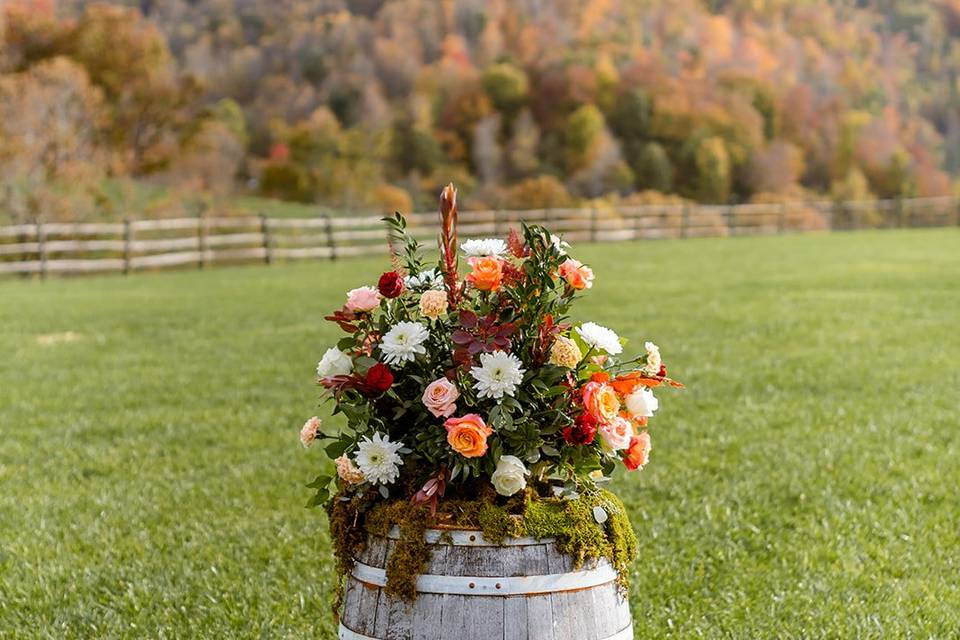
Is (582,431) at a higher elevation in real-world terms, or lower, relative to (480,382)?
lower

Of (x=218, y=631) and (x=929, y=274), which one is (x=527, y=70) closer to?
(x=929, y=274)

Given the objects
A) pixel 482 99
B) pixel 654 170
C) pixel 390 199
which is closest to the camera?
pixel 390 199

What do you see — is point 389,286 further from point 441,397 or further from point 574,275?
point 574,275

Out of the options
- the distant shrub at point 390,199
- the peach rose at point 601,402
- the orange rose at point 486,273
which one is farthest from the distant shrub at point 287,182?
the peach rose at point 601,402

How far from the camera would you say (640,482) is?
627cm

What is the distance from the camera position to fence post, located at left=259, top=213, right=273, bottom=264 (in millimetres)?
30844

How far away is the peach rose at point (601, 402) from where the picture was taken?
275cm

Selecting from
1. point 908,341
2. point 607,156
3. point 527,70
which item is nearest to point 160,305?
point 908,341

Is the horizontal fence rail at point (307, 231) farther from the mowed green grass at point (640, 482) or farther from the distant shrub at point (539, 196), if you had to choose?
the distant shrub at point (539, 196)

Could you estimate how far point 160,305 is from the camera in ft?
59.4

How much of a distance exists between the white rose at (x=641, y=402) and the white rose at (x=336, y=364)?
0.72 meters

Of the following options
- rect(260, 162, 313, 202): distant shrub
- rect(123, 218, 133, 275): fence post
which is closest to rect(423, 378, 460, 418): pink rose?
rect(123, 218, 133, 275): fence post

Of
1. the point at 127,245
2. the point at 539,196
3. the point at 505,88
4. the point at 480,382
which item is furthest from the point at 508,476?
the point at 505,88

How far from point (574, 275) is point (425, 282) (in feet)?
1.26
